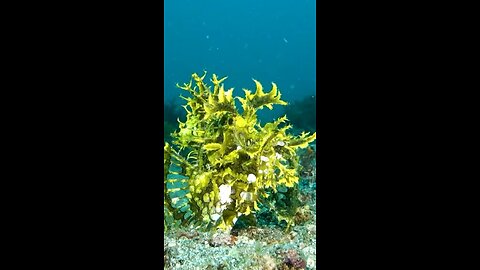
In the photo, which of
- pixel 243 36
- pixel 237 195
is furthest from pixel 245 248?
pixel 243 36

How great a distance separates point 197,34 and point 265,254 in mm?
6780

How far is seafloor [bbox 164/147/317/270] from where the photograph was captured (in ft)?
9.13

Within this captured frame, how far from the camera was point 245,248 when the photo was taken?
9.54 feet

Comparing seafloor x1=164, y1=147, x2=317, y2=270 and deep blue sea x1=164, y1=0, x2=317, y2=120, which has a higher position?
deep blue sea x1=164, y1=0, x2=317, y2=120

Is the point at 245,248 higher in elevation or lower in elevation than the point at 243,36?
lower

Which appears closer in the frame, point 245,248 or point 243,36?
point 245,248

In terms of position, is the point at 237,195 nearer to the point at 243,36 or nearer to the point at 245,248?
the point at 245,248

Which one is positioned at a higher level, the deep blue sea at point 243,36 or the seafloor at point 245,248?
the deep blue sea at point 243,36

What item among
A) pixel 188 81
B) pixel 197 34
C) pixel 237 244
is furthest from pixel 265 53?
pixel 237 244

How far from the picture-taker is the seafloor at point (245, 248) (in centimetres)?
278
